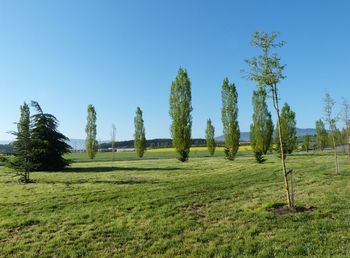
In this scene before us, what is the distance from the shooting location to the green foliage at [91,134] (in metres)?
47.8

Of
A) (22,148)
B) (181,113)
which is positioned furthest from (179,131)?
(22,148)

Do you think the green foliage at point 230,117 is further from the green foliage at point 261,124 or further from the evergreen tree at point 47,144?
the evergreen tree at point 47,144

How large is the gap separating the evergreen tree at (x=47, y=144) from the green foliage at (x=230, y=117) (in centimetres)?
1912

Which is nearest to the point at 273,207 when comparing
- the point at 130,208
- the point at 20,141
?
the point at 130,208

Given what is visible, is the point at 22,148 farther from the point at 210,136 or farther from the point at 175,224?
the point at 210,136

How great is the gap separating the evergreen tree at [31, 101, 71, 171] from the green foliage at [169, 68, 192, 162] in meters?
11.7

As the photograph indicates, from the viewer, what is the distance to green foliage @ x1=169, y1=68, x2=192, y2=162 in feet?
108

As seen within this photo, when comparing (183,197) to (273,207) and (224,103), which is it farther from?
(224,103)

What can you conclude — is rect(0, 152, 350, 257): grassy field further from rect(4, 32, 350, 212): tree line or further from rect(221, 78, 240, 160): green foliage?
rect(221, 78, 240, 160): green foliage

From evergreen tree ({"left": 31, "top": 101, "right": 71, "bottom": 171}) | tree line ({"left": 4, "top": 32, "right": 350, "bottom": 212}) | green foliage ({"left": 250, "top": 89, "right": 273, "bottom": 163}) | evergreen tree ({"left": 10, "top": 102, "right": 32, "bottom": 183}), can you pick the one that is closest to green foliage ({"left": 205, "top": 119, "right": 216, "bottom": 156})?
tree line ({"left": 4, "top": 32, "right": 350, "bottom": 212})

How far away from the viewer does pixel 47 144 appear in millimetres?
26734

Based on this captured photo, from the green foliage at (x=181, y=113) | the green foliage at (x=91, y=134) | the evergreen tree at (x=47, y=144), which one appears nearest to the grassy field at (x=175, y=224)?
the evergreen tree at (x=47, y=144)

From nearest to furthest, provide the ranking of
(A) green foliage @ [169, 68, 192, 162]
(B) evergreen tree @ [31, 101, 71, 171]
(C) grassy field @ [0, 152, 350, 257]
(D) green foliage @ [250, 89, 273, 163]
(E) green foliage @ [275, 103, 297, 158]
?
1. (C) grassy field @ [0, 152, 350, 257]
2. (B) evergreen tree @ [31, 101, 71, 171]
3. (A) green foliage @ [169, 68, 192, 162]
4. (D) green foliage @ [250, 89, 273, 163]
5. (E) green foliage @ [275, 103, 297, 158]

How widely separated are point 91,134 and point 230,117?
23.4m
